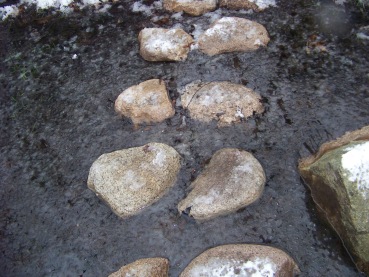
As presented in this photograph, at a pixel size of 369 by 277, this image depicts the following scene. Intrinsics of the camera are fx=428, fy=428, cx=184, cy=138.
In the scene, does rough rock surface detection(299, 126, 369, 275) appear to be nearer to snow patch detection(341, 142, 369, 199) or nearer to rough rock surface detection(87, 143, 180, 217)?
snow patch detection(341, 142, 369, 199)

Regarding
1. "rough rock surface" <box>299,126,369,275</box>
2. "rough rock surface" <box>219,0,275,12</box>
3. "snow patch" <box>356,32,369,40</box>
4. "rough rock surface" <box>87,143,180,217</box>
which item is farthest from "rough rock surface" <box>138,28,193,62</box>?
"rough rock surface" <box>299,126,369,275</box>

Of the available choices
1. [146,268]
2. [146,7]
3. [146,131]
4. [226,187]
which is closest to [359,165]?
[226,187]

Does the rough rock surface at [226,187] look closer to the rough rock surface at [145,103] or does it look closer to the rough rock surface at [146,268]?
the rough rock surface at [146,268]

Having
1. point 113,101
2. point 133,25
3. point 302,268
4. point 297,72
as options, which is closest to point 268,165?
point 302,268

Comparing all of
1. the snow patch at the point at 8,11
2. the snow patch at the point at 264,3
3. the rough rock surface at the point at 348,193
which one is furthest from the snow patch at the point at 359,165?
the snow patch at the point at 8,11

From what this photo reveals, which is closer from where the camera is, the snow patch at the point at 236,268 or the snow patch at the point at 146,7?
the snow patch at the point at 236,268
